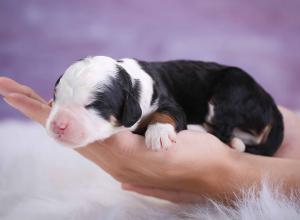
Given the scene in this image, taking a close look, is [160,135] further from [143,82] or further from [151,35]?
[151,35]

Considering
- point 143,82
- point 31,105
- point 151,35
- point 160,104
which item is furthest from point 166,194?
point 151,35

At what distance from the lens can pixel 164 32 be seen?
434 centimetres

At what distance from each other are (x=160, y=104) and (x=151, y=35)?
2134 mm

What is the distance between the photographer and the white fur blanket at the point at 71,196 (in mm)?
2068

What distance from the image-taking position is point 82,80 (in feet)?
6.13

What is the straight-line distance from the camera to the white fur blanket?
207 centimetres

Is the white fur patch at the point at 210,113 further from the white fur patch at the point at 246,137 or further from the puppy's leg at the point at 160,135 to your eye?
the puppy's leg at the point at 160,135

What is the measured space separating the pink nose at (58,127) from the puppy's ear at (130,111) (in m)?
0.26

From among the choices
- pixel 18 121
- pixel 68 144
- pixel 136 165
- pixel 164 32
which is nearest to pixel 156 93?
pixel 136 165

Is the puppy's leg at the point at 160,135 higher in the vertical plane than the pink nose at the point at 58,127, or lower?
lower

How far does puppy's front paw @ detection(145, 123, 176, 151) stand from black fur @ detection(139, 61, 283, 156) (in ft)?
1.34

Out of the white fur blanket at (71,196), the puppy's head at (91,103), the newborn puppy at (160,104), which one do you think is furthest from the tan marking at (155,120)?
the white fur blanket at (71,196)

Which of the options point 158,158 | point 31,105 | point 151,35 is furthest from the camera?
point 151,35

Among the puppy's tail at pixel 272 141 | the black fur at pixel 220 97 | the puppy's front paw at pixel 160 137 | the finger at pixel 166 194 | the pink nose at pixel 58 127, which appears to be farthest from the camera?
the puppy's tail at pixel 272 141
